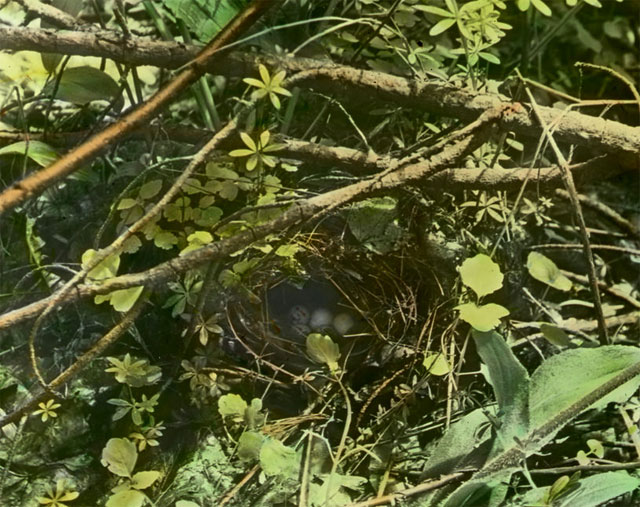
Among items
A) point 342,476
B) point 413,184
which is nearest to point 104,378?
point 342,476

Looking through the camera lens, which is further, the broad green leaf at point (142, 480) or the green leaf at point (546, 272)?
the green leaf at point (546, 272)

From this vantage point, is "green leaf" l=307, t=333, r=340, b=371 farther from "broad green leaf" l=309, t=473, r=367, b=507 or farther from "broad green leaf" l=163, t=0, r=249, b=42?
"broad green leaf" l=163, t=0, r=249, b=42

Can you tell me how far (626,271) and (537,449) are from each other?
0.27 meters

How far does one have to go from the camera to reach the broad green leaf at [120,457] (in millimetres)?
573

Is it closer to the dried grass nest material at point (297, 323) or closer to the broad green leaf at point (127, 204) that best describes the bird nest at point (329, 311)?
the dried grass nest material at point (297, 323)

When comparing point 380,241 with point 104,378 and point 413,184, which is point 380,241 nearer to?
point 413,184

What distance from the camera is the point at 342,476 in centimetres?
59

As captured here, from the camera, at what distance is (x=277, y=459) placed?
579 mm

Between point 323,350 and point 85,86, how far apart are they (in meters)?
0.32

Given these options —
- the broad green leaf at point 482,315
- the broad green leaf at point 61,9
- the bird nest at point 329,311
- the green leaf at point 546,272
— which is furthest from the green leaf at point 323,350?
the broad green leaf at point 61,9

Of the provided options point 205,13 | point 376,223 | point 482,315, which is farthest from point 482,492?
point 205,13

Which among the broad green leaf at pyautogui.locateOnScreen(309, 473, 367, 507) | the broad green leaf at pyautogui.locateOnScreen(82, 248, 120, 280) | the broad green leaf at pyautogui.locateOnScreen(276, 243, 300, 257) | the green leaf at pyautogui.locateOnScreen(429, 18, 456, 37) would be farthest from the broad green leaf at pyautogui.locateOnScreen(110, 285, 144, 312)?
the green leaf at pyautogui.locateOnScreen(429, 18, 456, 37)

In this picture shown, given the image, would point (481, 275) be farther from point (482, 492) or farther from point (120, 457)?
point (120, 457)

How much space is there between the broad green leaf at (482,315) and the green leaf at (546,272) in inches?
4.0
